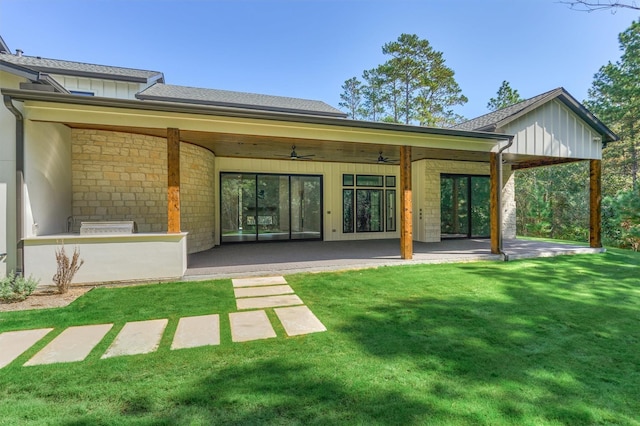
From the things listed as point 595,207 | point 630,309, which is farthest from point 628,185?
point 630,309

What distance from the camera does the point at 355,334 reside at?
334 cm

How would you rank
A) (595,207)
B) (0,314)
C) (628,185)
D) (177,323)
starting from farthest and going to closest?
(628,185)
(595,207)
(0,314)
(177,323)

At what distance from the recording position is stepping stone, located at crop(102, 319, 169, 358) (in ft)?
9.66

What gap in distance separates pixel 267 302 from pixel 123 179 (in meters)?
5.12

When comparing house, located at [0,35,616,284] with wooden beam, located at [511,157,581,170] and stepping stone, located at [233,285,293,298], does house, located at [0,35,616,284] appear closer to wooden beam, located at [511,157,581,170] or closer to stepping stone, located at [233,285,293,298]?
wooden beam, located at [511,157,581,170]

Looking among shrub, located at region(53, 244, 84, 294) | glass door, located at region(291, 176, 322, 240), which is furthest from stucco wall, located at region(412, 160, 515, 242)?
shrub, located at region(53, 244, 84, 294)

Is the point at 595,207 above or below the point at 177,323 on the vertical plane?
above

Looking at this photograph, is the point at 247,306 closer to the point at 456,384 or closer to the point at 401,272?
the point at 456,384

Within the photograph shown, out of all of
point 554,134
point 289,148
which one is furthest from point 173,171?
point 554,134

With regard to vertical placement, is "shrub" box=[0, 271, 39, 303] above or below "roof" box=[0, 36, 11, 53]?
below

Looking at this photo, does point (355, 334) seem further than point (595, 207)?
No

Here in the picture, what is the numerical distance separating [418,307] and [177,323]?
3.10 m

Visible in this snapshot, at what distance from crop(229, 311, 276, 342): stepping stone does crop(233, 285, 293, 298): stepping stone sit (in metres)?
0.84

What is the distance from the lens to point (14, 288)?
4555mm
